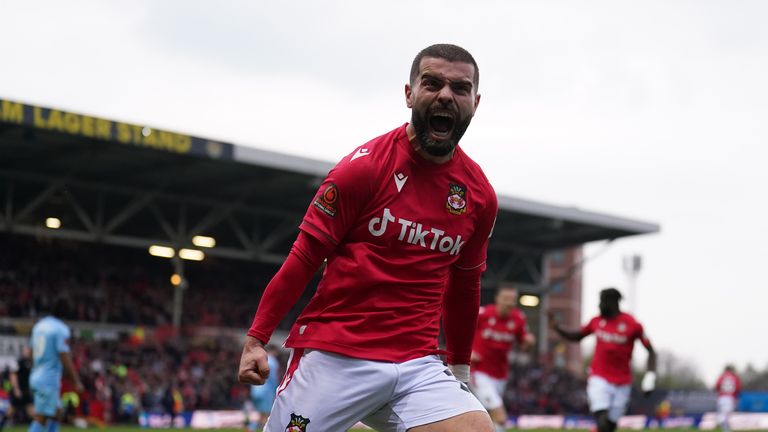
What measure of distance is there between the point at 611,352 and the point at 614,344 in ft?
0.41

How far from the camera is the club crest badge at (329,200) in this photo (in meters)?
4.24

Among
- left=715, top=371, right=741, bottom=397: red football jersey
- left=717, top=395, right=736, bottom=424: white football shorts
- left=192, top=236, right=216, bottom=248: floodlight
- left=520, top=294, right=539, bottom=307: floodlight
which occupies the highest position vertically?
left=192, top=236, right=216, bottom=248: floodlight

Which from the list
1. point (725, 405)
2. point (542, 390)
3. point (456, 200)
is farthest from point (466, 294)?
point (542, 390)

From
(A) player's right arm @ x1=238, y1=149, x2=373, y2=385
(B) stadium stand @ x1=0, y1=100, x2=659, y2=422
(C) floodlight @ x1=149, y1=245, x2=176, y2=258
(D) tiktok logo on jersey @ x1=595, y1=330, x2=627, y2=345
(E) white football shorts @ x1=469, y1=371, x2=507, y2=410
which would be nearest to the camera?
(A) player's right arm @ x1=238, y1=149, x2=373, y2=385

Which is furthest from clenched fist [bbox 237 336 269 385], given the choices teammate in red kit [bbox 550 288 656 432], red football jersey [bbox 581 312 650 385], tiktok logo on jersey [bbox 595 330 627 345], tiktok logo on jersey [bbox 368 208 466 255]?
tiktok logo on jersey [bbox 595 330 627 345]

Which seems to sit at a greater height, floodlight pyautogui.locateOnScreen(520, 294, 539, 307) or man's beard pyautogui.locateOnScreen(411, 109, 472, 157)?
floodlight pyautogui.locateOnScreen(520, 294, 539, 307)

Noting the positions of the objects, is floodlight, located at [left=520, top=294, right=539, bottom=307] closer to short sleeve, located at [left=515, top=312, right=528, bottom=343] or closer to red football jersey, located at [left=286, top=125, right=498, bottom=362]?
short sleeve, located at [left=515, top=312, right=528, bottom=343]

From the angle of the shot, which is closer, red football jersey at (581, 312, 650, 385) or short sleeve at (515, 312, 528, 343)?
red football jersey at (581, 312, 650, 385)

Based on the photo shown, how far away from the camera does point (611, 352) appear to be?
539 inches

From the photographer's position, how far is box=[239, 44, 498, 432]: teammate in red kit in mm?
4250

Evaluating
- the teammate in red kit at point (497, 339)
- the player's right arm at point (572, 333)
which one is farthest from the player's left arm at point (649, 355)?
the teammate in red kit at point (497, 339)

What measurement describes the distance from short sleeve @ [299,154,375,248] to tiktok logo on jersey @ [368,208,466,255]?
0.38 ft

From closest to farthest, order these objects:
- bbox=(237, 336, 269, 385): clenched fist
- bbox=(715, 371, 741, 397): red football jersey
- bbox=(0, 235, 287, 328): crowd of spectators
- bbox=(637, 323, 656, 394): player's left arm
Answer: bbox=(237, 336, 269, 385): clenched fist < bbox=(637, 323, 656, 394): player's left arm < bbox=(715, 371, 741, 397): red football jersey < bbox=(0, 235, 287, 328): crowd of spectators

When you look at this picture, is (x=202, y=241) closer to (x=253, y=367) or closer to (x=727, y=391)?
(x=727, y=391)
